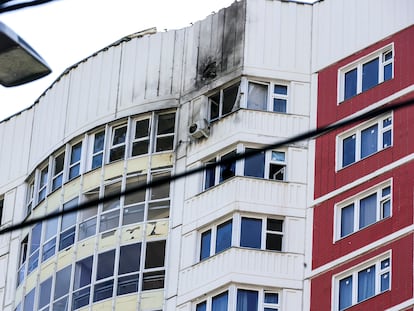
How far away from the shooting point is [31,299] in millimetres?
39031

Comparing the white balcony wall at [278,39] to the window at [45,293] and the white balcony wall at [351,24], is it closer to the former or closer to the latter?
the white balcony wall at [351,24]

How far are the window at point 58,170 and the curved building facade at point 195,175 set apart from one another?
0.05 metres

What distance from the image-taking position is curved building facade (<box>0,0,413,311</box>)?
35094 millimetres

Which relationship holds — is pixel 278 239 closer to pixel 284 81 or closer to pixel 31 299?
pixel 284 81

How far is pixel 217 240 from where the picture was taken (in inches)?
1400

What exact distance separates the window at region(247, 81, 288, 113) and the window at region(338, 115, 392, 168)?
2210 millimetres

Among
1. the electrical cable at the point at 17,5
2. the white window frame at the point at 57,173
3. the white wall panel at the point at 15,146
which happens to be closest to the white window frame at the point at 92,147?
the white window frame at the point at 57,173

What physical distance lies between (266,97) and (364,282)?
6.03 metres

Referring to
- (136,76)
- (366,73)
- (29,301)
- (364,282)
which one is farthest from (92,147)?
(364,282)

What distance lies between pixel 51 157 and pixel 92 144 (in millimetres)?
1857

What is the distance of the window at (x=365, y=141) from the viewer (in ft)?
115

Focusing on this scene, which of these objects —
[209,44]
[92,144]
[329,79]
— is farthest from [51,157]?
[329,79]

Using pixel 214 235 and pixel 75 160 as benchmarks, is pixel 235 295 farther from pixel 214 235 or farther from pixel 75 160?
pixel 75 160

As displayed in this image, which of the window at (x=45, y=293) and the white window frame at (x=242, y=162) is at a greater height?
the white window frame at (x=242, y=162)
